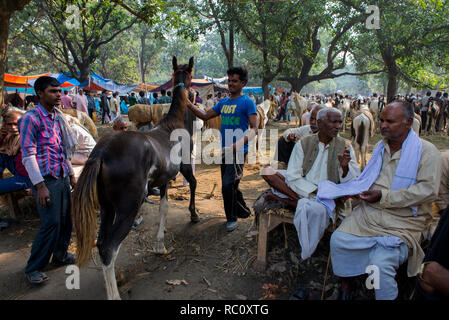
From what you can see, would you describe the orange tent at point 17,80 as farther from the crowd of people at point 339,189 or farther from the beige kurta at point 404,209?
the beige kurta at point 404,209

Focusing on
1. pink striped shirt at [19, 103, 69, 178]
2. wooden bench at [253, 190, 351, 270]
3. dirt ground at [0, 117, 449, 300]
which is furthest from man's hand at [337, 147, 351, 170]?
pink striped shirt at [19, 103, 69, 178]

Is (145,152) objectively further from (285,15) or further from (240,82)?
(285,15)

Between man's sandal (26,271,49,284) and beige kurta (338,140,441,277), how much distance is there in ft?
11.0

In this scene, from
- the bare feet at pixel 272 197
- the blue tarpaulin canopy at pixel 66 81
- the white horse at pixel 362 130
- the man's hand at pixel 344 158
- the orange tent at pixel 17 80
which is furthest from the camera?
the blue tarpaulin canopy at pixel 66 81

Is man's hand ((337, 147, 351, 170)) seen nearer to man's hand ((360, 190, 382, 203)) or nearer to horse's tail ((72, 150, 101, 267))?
man's hand ((360, 190, 382, 203))

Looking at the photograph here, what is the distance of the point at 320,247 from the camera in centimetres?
339

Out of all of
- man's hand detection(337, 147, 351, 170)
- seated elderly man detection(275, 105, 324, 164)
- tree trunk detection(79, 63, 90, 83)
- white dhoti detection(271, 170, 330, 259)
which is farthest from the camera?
tree trunk detection(79, 63, 90, 83)

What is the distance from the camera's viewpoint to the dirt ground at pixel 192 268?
9.87 ft

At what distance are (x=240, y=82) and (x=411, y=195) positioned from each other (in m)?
2.53

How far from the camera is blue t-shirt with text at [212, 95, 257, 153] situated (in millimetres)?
3951

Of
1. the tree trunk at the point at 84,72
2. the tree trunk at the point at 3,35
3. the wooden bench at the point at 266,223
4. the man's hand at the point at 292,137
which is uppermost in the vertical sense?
the tree trunk at the point at 84,72

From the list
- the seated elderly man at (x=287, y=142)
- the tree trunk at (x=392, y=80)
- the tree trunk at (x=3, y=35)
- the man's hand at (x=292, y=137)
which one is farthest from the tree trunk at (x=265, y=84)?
the tree trunk at (x=3, y=35)

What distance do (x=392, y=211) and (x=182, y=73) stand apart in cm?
330

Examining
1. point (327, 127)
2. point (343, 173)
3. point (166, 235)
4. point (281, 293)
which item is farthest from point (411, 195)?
point (166, 235)
